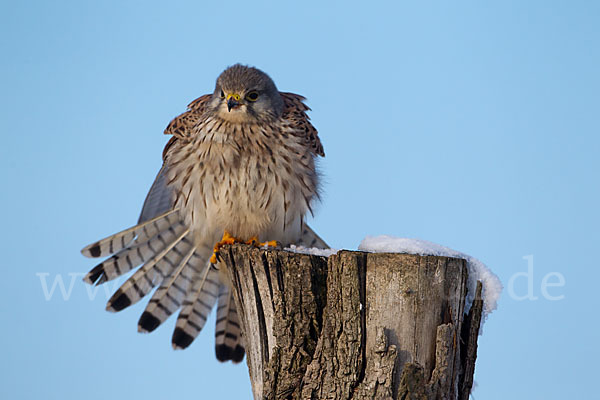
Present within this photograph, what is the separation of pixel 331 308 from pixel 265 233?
185cm

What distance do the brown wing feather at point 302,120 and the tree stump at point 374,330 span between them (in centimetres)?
187

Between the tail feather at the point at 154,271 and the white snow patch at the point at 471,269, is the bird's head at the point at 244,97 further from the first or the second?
the white snow patch at the point at 471,269

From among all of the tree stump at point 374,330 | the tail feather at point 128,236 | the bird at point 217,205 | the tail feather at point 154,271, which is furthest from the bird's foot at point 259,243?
the tree stump at point 374,330

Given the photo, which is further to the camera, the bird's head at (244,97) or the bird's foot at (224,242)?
the bird's head at (244,97)

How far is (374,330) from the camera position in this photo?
2.82 meters

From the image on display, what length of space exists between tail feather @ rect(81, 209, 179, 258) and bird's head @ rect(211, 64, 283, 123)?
0.87 meters

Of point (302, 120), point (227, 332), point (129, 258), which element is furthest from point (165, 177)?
point (227, 332)

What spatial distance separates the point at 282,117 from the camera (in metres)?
4.80

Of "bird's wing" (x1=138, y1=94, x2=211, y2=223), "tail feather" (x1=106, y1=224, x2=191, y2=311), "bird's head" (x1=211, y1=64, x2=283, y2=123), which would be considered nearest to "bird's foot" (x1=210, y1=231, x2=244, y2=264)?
"tail feather" (x1=106, y1=224, x2=191, y2=311)

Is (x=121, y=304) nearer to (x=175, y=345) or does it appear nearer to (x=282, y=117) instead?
(x=175, y=345)

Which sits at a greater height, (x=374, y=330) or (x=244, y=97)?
(x=244, y=97)

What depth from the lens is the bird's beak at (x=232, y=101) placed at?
4.55 meters

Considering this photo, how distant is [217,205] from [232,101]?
75 centimetres

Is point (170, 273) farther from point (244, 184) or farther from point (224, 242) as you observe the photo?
point (244, 184)
